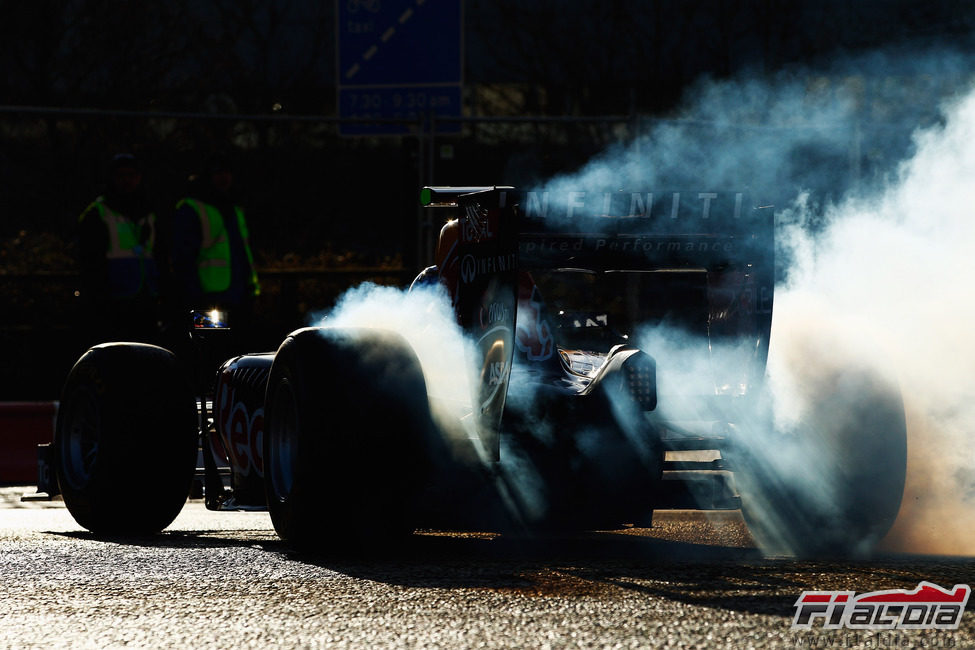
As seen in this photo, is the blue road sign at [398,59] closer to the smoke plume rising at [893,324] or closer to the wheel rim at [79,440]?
the smoke plume rising at [893,324]

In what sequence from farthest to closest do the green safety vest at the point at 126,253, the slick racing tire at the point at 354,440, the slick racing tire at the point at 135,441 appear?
the green safety vest at the point at 126,253, the slick racing tire at the point at 135,441, the slick racing tire at the point at 354,440

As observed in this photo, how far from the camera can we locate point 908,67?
55.8ft

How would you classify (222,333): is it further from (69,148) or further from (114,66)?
(114,66)

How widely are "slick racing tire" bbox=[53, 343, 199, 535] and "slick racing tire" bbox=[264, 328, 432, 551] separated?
1.20 m

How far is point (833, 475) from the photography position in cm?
637

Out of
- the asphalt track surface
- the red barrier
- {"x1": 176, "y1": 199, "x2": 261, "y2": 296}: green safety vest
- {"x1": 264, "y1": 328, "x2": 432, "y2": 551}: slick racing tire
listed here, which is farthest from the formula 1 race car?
the red barrier

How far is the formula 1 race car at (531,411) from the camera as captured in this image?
5762 millimetres

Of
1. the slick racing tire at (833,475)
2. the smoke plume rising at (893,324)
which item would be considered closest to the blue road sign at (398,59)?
the smoke plume rising at (893,324)

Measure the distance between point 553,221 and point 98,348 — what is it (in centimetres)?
217

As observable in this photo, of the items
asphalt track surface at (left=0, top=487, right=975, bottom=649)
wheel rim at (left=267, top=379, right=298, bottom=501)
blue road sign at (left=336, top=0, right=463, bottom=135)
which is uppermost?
blue road sign at (left=336, top=0, right=463, bottom=135)

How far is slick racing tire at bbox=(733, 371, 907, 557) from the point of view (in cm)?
630

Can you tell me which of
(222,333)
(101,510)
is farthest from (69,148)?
(101,510)

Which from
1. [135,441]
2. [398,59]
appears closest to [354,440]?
[135,441]

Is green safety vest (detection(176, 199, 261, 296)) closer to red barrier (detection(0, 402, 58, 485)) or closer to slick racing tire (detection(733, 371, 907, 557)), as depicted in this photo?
red barrier (detection(0, 402, 58, 485))
